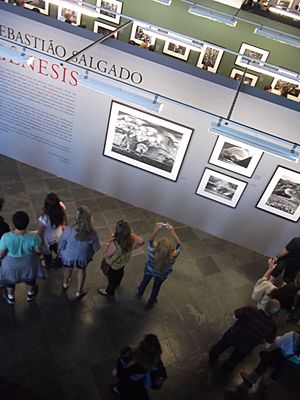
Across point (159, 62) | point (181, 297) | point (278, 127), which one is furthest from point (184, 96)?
point (181, 297)

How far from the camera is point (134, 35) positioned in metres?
9.17

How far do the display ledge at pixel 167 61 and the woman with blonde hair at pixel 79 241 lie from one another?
239 cm

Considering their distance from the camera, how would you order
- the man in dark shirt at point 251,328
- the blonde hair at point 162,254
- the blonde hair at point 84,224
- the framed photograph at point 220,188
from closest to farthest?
the man in dark shirt at point 251,328
the blonde hair at point 84,224
the blonde hair at point 162,254
the framed photograph at point 220,188

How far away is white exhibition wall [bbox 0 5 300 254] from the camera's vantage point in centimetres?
512

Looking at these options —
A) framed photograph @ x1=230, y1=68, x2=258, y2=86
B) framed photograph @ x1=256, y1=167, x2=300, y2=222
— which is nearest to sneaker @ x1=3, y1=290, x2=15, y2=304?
framed photograph @ x1=256, y1=167, x2=300, y2=222

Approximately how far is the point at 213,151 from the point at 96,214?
7.26ft

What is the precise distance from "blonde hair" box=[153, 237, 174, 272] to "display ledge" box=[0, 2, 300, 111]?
7.49 ft

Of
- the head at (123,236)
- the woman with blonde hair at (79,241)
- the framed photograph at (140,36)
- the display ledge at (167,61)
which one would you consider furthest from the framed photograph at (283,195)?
the framed photograph at (140,36)

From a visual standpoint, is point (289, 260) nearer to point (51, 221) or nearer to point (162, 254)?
point (162, 254)

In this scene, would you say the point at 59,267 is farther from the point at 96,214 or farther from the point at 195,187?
the point at 195,187

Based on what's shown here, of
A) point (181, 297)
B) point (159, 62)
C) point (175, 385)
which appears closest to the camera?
point (175, 385)

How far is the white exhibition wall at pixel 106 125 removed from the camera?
5121mm

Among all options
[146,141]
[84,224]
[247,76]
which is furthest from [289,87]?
[84,224]

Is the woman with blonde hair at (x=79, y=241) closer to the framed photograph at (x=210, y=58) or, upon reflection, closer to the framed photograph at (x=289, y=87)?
the framed photograph at (x=210, y=58)
